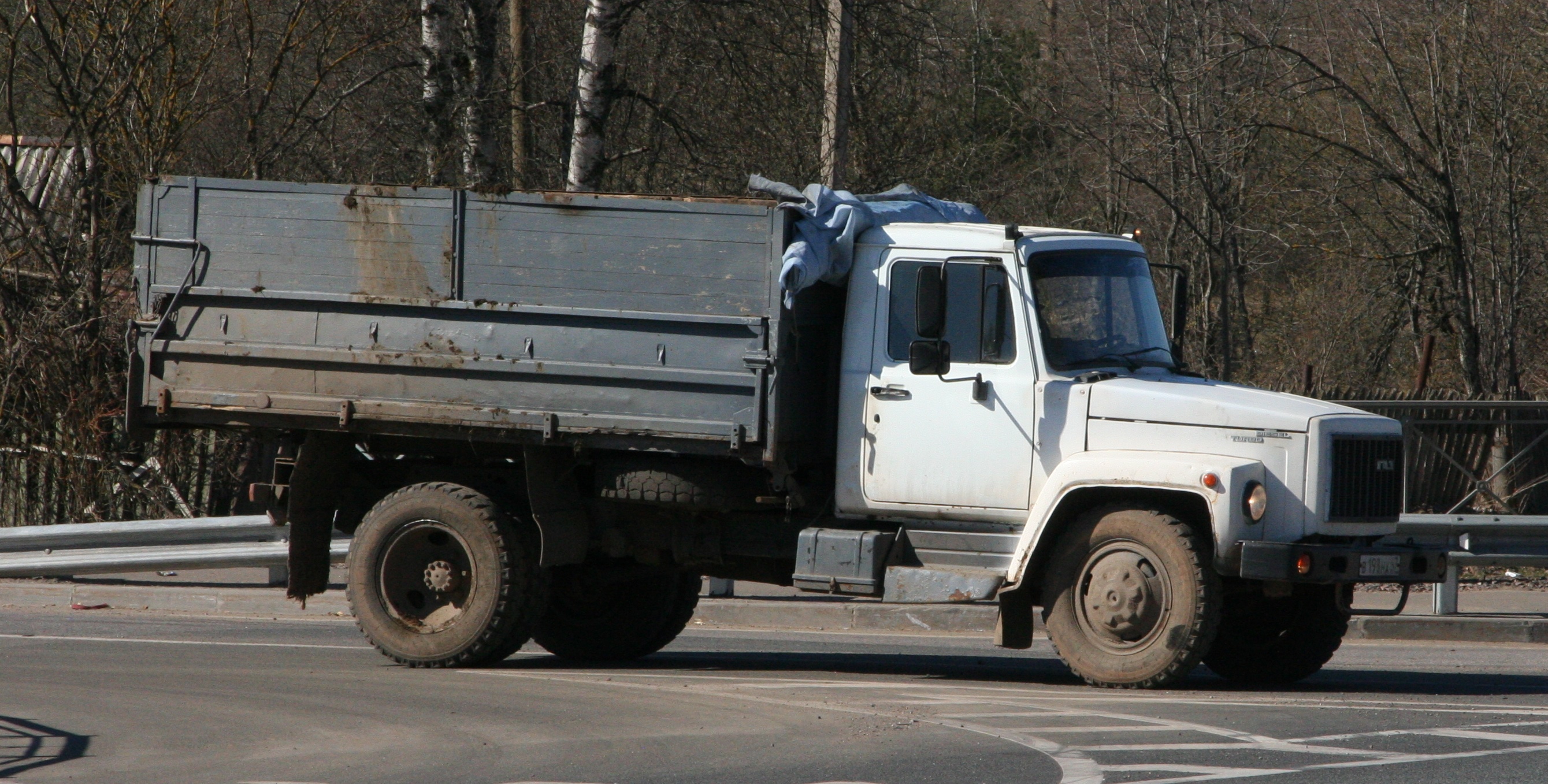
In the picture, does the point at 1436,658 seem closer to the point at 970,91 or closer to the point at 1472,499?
the point at 1472,499

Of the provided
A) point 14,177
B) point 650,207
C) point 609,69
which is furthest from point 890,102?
point 650,207

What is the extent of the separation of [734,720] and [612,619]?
2.76 meters

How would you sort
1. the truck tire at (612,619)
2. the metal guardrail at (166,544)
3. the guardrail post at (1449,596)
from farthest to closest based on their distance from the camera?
1. the metal guardrail at (166,544)
2. the guardrail post at (1449,596)
3. the truck tire at (612,619)

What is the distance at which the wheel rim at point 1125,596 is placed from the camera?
811cm

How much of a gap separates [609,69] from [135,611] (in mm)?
5932

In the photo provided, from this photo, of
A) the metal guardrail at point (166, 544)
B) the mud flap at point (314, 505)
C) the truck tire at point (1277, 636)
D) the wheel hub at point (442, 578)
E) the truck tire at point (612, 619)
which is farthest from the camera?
the metal guardrail at point (166, 544)

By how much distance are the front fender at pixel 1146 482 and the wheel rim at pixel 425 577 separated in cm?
313

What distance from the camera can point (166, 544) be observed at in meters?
12.6

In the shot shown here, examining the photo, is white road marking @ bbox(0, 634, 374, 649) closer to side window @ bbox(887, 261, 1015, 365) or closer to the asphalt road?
the asphalt road

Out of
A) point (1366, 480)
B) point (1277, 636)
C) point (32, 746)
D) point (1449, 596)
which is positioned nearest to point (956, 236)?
point (1366, 480)

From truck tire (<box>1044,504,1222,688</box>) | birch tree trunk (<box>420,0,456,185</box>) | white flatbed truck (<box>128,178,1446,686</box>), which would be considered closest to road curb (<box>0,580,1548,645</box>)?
white flatbed truck (<box>128,178,1446,686</box>)

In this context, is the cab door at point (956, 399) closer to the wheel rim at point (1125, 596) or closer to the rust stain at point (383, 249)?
the wheel rim at point (1125, 596)

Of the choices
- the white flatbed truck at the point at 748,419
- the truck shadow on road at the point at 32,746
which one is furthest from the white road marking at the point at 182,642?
the truck shadow on road at the point at 32,746

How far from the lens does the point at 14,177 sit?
15.7 meters
